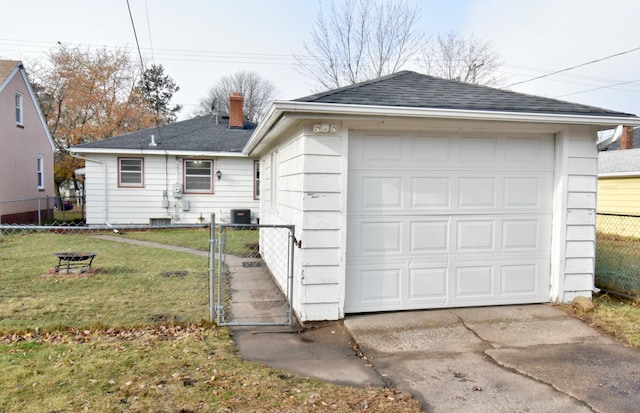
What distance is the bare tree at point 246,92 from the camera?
39906mm

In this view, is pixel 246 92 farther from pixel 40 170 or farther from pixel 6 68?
pixel 6 68

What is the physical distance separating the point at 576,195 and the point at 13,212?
56.6 ft

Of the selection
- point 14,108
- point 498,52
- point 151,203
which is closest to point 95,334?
point 151,203

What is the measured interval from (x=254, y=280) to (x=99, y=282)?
258 cm

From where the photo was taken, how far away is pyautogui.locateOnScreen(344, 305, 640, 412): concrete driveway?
3.35 meters

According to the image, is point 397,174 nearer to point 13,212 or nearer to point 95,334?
point 95,334

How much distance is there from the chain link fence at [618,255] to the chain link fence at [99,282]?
6110 mm

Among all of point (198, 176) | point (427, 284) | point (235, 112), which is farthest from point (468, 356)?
point (235, 112)

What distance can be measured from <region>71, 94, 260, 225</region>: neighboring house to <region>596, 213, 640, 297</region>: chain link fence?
11140 mm

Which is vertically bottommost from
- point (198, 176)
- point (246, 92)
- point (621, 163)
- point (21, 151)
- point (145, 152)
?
point (198, 176)

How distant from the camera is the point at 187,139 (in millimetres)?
16234

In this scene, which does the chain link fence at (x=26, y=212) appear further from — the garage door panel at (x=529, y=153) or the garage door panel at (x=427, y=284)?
the garage door panel at (x=529, y=153)

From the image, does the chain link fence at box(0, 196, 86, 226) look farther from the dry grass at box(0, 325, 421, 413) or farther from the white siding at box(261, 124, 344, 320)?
the white siding at box(261, 124, 344, 320)

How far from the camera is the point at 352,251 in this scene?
5.21 meters
